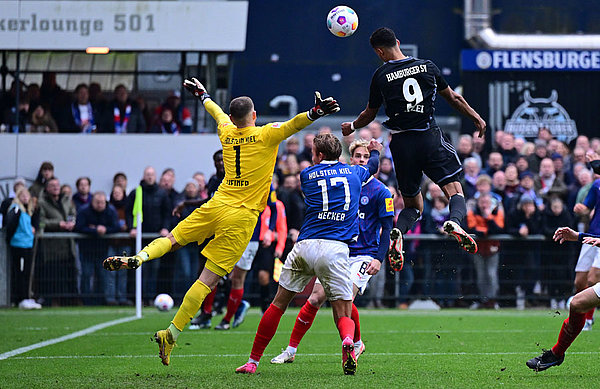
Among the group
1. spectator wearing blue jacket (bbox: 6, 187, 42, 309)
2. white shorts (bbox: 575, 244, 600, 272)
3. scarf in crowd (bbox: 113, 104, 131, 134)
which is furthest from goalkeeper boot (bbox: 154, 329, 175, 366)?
scarf in crowd (bbox: 113, 104, 131, 134)

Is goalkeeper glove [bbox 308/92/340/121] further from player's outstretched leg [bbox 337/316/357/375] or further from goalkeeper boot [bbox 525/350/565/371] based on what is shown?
goalkeeper boot [bbox 525/350/565/371]

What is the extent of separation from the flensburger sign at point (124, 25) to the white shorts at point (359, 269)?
460 inches

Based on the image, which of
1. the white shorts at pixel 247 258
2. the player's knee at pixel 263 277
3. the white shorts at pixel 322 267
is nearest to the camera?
the white shorts at pixel 322 267

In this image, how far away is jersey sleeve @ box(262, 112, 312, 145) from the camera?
8312 mm

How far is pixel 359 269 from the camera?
952cm

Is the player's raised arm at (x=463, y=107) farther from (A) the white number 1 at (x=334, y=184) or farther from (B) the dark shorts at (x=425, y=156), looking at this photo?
(A) the white number 1 at (x=334, y=184)

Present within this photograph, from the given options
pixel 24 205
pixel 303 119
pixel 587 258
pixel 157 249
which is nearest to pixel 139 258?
pixel 157 249

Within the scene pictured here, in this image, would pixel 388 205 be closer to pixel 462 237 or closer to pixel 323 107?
pixel 462 237

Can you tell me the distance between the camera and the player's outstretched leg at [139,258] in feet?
26.3

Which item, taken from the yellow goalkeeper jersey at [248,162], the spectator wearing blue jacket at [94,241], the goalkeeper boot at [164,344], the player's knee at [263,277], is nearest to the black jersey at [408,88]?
the yellow goalkeeper jersey at [248,162]

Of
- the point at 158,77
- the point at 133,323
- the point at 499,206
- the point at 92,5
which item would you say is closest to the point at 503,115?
the point at 499,206

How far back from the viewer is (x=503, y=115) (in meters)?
23.6

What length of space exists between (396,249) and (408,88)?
1404 mm

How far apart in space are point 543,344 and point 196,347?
12.6 ft
